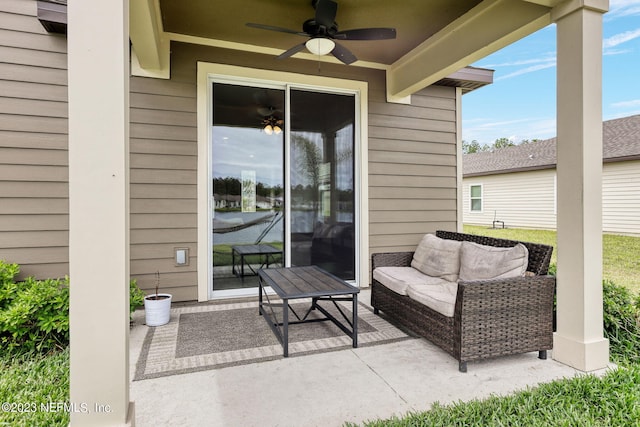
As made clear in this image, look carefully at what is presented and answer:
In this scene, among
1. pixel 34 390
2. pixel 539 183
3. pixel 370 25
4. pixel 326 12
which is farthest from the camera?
pixel 539 183

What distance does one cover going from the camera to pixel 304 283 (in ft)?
9.92

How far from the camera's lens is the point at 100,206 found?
1.43m

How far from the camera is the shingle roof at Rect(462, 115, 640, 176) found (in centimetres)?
999

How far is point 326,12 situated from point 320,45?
36 cm

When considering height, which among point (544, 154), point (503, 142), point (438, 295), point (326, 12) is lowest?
point (438, 295)

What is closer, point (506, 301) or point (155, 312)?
point (506, 301)

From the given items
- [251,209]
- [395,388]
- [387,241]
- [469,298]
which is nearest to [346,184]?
[387,241]

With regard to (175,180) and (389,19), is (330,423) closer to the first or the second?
(175,180)

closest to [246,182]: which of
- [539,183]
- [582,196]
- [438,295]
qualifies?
[438,295]

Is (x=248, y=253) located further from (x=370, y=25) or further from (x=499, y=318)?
(x=370, y=25)

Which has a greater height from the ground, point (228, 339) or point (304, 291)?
point (304, 291)

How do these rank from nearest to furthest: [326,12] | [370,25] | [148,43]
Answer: [326,12] → [148,43] → [370,25]

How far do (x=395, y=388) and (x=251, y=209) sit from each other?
2763mm

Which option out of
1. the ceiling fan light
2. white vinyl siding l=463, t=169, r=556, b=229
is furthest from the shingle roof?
the ceiling fan light
